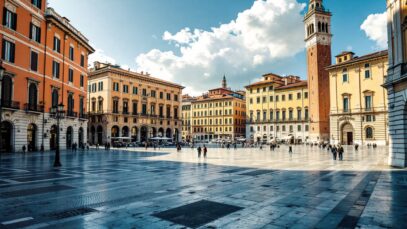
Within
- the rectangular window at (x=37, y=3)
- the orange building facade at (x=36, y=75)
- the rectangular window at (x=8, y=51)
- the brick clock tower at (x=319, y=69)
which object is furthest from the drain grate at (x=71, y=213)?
the brick clock tower at (x=319, y=69)

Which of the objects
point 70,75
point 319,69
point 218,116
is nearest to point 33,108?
point 70,75

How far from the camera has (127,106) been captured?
63.6m

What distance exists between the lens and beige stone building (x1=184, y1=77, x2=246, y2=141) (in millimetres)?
93562

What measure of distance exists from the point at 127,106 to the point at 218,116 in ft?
131

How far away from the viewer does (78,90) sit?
136 feet

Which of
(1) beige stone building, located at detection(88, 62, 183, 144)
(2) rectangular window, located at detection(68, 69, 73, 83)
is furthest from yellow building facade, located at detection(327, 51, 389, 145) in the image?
(2) rectangular window, located at detection(68, 69, 73, 83)

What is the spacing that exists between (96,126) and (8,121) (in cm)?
3304

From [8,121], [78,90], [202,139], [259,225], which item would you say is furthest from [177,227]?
[202,139]

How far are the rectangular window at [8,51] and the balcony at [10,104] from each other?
Answer: 420 centimetres

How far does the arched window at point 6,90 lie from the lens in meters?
27.2

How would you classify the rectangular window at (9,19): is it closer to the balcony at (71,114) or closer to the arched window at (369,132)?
the balcony at (71,114)

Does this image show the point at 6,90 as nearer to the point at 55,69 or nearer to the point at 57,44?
the point at 55,69

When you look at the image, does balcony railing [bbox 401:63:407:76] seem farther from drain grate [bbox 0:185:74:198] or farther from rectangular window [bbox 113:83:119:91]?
rectangular window [bbox 113:83:119:91]

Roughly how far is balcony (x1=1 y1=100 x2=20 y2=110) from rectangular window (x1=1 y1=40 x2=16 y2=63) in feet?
13.8
